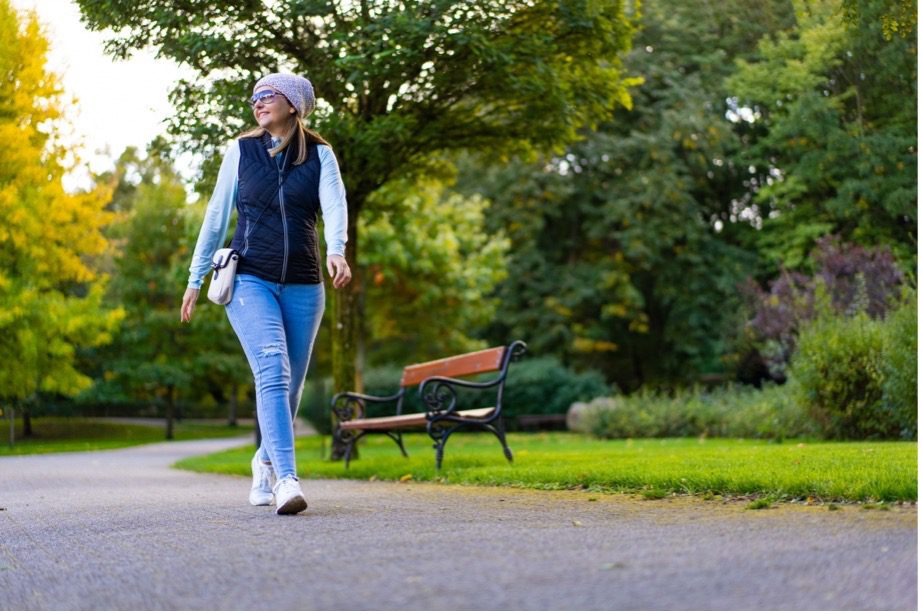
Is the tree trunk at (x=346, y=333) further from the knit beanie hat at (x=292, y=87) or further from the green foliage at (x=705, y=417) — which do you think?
the green foliage at (x=705, y=417)

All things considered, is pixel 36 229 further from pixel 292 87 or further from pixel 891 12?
pixel 891 12

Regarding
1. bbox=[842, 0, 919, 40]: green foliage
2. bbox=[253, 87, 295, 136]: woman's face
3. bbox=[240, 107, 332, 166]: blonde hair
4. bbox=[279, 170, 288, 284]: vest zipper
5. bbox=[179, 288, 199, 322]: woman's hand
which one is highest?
bbox=[842, 0, 919, 40]: green foliage

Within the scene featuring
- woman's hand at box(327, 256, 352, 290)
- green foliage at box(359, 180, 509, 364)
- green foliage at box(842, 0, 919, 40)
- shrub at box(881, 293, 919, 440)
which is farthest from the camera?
green foliage at box(359, 180, 509, 364)

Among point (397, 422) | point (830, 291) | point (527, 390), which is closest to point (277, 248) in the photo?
point (397, 422)

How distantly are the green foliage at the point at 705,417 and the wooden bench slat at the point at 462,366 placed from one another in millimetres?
7079

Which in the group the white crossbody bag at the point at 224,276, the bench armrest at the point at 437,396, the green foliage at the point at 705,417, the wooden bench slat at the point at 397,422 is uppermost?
the white crossbody bag at the point at 224,276

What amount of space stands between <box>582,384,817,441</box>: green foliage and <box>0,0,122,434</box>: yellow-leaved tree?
390 inches

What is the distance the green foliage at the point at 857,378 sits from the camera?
1430cm

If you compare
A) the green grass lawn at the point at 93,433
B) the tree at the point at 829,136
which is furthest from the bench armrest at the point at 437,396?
the green grass lawn at the point at 93,433

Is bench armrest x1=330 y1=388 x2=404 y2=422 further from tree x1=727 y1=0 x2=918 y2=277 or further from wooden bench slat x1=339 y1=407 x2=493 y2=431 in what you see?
tree x1=727 y1=0 x2=918 y2=277

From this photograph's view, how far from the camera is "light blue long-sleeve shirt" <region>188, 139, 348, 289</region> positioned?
6422 millimetres

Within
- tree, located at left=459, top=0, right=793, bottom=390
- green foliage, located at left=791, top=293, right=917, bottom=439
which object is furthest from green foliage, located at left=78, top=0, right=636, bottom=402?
tree, located at left=459, top=0, right=793, bottom=390

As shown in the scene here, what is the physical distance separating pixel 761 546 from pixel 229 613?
2013 mm

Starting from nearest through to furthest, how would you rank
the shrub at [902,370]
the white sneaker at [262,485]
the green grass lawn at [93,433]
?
the white sneaker at [262,485] < the shrub at [902,370] < the green grass lawn at [93,433]
